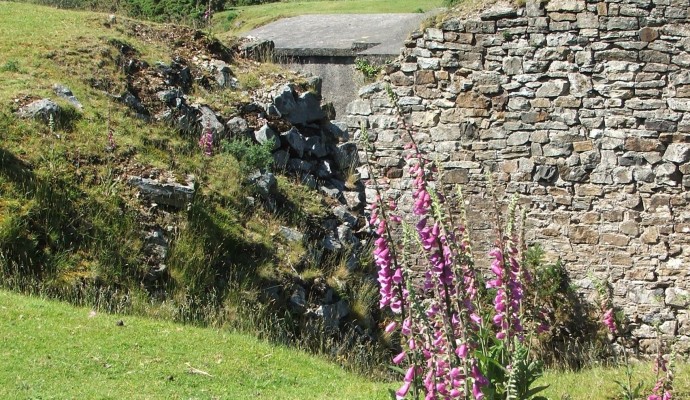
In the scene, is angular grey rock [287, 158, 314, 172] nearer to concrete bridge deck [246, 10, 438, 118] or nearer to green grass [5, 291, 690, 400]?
concrete bridge deck [246, 10, 438, 118]

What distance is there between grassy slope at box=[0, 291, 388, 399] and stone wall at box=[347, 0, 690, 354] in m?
3.29

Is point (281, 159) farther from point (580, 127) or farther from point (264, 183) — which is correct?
point (580, 127)

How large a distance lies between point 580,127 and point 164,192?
5.11 meters

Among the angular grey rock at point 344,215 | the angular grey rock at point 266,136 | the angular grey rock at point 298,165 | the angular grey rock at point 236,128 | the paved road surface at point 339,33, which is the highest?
the paved road surface at point 339,33

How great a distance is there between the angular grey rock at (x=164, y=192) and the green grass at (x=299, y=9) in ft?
53.6

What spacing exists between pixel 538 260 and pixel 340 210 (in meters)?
3.65

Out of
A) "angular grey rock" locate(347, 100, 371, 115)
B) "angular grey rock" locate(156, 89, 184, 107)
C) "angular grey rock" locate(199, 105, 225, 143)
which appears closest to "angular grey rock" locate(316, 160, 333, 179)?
"angular grey rock" locate(199, 105, 225, 143)

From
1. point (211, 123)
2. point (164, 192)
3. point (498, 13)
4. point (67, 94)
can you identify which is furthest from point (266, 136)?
point (498, 13)

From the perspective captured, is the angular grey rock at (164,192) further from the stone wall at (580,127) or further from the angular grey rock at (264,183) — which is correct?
the stone wall at (580,127)

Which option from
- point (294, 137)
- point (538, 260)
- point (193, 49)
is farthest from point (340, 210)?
point (193, 49)

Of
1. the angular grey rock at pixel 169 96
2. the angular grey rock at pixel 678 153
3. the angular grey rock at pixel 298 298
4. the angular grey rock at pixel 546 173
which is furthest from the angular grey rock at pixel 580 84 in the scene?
the angular grey rock at pixel 169 96

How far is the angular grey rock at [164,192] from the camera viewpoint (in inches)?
432

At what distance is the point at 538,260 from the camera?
10.3m

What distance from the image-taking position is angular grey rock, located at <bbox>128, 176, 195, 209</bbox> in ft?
36.0
